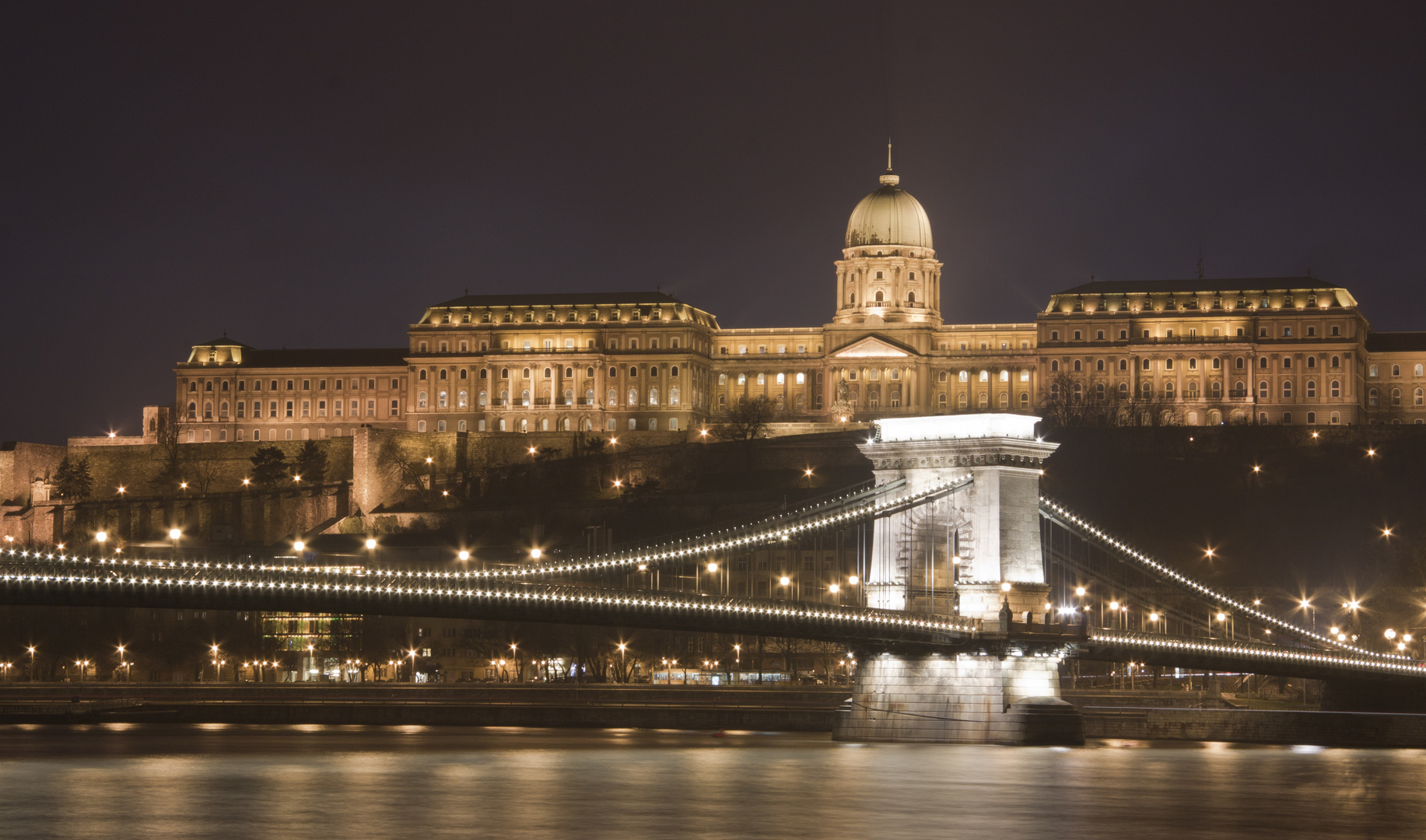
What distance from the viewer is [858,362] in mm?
141375

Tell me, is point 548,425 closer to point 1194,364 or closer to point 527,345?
point 527,345

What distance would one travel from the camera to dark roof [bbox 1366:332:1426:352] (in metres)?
138

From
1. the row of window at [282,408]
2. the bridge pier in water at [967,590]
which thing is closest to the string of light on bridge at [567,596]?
the bridge pier in water at [967,590]

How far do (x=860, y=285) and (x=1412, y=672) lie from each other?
93.8m

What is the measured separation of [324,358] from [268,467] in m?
29.6

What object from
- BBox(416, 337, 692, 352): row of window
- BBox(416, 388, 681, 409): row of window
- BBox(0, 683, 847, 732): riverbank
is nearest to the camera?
BBox(0, 683, 847, 732): riverbank

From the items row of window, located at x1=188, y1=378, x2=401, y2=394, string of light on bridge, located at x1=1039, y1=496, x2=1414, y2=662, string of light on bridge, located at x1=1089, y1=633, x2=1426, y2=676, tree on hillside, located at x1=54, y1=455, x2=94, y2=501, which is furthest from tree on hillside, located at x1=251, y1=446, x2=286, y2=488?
string of light on bridge, located at x1=1089, y1=633, x2=1426, y2=676

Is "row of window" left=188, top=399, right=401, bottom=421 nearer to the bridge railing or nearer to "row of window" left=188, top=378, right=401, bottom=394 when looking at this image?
"row of window" left=188, top=378, right=401, bottom=394

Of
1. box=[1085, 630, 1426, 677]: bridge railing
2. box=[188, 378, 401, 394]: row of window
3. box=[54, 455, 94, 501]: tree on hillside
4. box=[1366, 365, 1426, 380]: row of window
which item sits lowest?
box=[1085, 630, 1426, 677]: bridge railing

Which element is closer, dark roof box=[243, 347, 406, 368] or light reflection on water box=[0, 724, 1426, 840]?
light reflection on water box=[0, 724, 1426, 840]

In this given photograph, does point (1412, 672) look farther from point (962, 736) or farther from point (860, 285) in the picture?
point (860, 285)

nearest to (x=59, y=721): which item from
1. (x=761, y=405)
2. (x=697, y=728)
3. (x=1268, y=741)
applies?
(x=697, y=728)

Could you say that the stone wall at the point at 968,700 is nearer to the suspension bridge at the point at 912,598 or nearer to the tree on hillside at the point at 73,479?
the suspension bridge at the point at 912,598

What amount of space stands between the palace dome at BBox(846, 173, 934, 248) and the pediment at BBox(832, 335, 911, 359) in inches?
362
